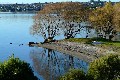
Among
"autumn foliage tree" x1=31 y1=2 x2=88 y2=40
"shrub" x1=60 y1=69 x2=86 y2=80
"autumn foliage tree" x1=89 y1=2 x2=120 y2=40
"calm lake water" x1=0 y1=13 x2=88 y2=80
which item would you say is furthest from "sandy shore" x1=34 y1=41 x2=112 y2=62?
"shrub" x1=60 y1=69 x2=86 y2=80

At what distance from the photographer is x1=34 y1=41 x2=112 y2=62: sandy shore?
71856 mm

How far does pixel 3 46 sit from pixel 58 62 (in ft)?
102

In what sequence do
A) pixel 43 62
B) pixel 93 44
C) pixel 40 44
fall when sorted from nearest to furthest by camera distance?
1. pixel 43 62
2. pixel 93 44
3. pixel 40 44

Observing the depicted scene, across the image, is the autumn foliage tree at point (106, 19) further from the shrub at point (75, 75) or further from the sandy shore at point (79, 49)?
the shrub at point (75, 75)

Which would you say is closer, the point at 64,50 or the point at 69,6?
the point at 64,50

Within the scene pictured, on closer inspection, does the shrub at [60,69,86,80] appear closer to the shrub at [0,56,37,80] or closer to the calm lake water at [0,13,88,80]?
the shrub at [0,56,37,80]

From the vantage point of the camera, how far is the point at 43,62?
74812 millimetres

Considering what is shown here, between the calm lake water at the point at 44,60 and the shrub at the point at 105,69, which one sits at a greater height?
the shrub at the point at 105,69

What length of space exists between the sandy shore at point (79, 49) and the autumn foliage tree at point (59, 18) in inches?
252

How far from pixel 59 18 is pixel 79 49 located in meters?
18.2

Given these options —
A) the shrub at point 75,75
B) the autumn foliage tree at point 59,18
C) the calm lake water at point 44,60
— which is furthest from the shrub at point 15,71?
the autumn foliage tree at point 59,18

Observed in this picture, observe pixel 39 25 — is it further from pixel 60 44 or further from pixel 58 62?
pixel 58 62

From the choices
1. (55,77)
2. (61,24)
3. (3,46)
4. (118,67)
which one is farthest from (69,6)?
(118,67)

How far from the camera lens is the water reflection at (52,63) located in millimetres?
61312
